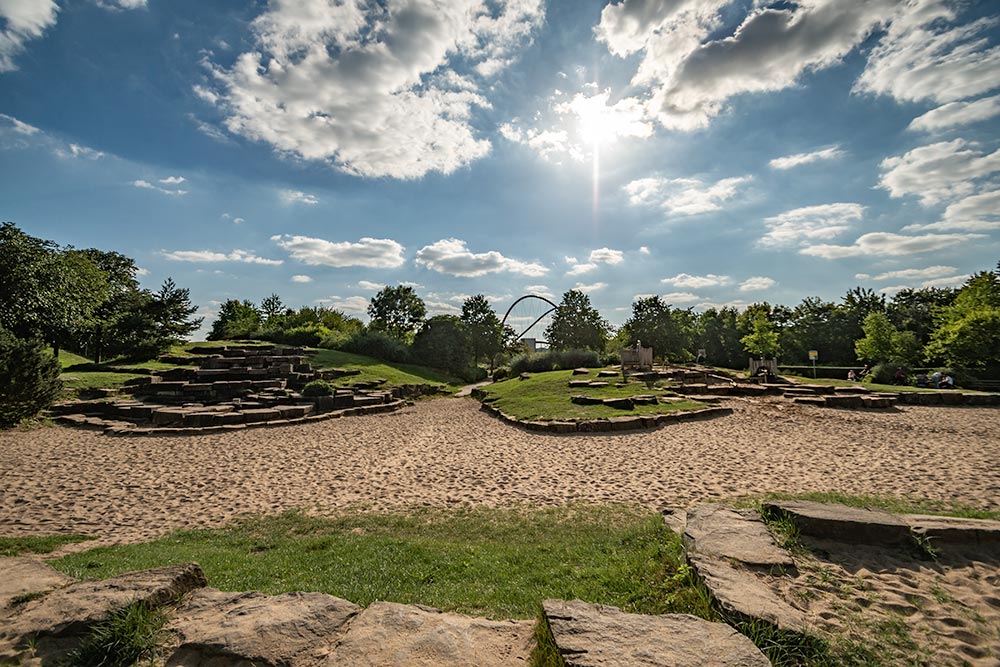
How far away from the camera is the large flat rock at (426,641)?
261cm

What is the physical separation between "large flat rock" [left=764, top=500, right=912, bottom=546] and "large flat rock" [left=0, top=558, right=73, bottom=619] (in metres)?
7.12

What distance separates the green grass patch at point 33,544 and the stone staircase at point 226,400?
9938mm

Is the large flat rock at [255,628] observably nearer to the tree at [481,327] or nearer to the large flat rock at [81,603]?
the large flat rock at [81,603]

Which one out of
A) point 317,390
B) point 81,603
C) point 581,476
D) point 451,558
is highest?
point 81,603

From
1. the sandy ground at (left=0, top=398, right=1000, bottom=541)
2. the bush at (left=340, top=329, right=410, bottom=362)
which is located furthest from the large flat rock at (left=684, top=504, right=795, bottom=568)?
the bush at (left=340, top=329, right=410, bottom=362)

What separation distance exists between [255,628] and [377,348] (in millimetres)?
39211

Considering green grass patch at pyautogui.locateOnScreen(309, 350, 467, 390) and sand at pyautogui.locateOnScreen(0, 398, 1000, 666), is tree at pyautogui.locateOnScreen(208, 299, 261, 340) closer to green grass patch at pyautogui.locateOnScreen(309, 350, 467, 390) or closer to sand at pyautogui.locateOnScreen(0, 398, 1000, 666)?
green grass patch at pyautogui.locateOnScreen(309, 350, 467, 390)

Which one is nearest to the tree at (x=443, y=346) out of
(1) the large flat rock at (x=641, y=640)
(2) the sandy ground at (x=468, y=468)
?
(2) the sandy ground at (x=468, y=468)

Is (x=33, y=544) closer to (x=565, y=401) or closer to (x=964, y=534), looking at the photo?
(x=964, y=534)

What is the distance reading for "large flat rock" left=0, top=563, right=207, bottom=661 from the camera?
274 cm

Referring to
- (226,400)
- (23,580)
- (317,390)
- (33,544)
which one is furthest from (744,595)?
(226,400)

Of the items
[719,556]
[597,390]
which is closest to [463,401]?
[597,390]

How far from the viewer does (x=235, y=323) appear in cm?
5200

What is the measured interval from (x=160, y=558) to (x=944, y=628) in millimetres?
7910
